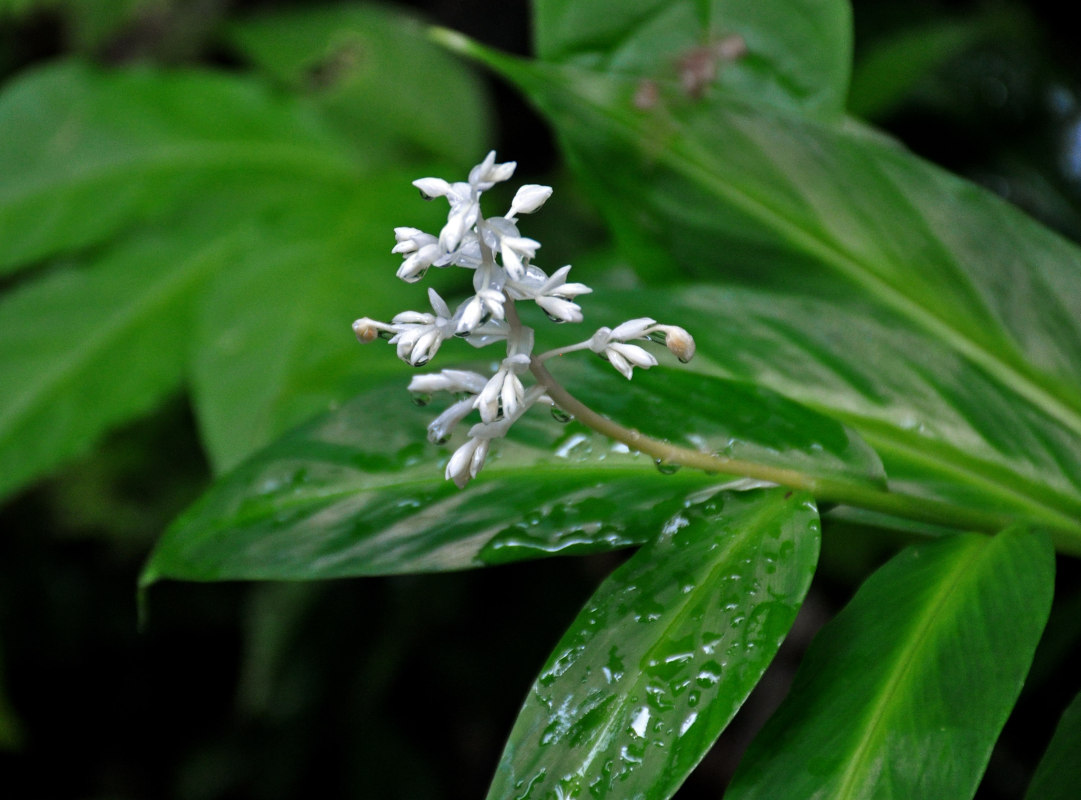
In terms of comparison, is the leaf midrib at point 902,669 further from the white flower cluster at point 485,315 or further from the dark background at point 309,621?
the dark background at point 309,621

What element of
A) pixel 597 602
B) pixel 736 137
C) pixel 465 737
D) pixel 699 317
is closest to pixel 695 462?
pixel 597 602

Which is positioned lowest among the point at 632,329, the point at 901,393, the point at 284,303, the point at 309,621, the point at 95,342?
the point at 309,621

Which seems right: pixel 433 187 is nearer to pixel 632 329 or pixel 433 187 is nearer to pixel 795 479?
pixel 632 329

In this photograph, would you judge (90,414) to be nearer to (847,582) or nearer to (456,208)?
(456,208)

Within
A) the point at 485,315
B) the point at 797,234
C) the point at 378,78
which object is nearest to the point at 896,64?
the point at 797,234

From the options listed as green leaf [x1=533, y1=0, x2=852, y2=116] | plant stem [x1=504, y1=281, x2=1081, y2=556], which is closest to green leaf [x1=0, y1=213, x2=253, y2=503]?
green leaf [x1=533, y1=0, x2=852, y2=116]

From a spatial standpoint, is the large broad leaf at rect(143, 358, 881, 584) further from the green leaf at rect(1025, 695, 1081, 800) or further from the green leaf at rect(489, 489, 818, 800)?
the green leaf at rect(1025, 695, 1081, 800)

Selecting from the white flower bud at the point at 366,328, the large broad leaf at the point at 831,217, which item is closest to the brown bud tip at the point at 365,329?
the white flower bud at the point at 366,328
